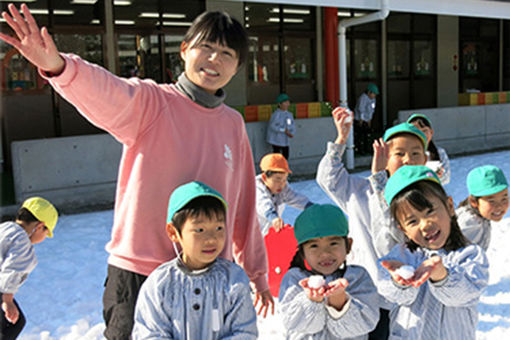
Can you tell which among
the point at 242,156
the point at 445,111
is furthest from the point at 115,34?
the point at 242,156

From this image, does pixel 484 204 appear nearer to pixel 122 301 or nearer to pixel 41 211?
pixel 122 301

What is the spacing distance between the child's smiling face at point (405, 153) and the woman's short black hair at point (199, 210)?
4.37 feet

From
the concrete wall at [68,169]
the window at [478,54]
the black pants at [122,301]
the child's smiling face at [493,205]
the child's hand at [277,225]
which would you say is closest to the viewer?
the black pants at [122,301]

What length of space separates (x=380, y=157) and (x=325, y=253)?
36.4 inches

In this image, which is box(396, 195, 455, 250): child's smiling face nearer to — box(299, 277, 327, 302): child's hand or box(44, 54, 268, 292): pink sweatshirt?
box(299, 277, 327, 302): child's hand

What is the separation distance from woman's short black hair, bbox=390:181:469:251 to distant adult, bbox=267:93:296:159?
7500mm

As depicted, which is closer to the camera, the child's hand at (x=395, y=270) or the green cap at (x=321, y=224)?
the child's hand at (x=395, y=270)

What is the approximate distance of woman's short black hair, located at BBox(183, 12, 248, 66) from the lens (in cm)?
202

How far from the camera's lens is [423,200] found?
206cm

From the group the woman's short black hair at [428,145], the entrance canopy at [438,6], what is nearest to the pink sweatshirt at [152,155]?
the woman's short black hair at [428,145]

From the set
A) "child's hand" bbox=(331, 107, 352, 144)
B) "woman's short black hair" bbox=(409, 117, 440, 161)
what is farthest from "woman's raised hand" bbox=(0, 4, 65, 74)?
"woman's short black hair" bbox=(409, 117, 440, 161)

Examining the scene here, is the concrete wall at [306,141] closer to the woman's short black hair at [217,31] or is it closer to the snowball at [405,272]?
the woman's short black hair at [217,31]

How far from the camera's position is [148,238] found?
1.97 metres

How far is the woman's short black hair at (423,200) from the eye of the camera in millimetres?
2064
